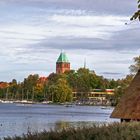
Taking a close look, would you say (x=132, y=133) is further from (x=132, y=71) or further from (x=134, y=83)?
(x=132, y=71)

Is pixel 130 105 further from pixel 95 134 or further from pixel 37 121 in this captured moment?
pixel 37 121

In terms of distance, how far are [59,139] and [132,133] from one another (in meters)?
1.74

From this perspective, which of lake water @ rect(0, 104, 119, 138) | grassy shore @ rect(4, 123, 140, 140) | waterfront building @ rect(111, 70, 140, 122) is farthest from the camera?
lake water @ rect(0, 104, 119, 138)

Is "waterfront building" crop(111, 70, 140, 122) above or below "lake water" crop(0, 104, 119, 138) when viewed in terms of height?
above

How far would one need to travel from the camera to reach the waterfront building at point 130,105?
75.3 feet

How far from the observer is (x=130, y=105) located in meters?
23.6

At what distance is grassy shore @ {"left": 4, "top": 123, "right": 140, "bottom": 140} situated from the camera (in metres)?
12.9

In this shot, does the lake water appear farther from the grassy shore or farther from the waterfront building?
the waterfront building

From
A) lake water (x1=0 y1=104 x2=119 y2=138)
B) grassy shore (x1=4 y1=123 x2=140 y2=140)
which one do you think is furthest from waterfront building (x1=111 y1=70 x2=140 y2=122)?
grassy shore (x1=4 y1=123 x2=140 y2=140)

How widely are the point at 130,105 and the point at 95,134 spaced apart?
407 inches

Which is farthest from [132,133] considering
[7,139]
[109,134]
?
[7,139]

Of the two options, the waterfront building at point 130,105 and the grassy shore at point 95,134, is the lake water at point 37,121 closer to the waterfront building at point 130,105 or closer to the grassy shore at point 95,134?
the grassy shore at point 95,134

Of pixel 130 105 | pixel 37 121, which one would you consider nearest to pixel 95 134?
pixel 130 105

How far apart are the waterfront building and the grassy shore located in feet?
26.8
